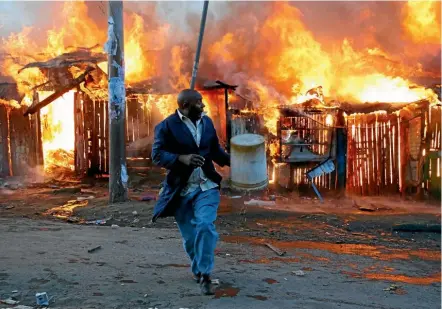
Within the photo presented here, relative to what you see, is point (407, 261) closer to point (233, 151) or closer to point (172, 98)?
point (233, 151)

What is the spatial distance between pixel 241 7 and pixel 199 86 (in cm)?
620

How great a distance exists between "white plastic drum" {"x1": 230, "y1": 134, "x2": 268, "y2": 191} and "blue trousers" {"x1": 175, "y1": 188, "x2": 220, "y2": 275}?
187 centimetres

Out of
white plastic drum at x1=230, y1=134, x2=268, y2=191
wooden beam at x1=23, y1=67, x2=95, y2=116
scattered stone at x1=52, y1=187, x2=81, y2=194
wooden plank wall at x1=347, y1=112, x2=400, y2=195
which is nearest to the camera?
white plastic drum at x1=230, y1=134, x2=268, y2=191

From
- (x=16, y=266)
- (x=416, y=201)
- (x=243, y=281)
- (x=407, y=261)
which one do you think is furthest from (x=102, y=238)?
(x=416, y=201)

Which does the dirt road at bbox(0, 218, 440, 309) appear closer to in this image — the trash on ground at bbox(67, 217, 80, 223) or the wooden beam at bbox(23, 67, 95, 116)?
the trash on ground at bbox(67, 217, 80, 223)

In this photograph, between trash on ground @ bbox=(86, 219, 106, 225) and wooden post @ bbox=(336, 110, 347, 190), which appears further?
wooden post @ bbox=(336, 110, 347, 190)

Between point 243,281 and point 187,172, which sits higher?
point 187,172

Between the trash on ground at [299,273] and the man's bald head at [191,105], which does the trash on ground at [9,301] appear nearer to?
the man's bald head at [191,105]

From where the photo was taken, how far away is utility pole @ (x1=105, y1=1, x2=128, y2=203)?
380 inches

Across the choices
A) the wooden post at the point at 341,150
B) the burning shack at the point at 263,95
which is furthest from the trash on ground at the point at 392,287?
the wooden post at the point at 341,150

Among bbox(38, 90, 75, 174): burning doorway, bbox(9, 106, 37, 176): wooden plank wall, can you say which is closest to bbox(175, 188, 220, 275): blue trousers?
bbox(38, 90, 75, 174): burning doorway

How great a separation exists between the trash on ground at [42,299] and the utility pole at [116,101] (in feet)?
19.9

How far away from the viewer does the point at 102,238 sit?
22.2 feet

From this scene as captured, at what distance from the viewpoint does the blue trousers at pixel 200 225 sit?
13.9 ft
